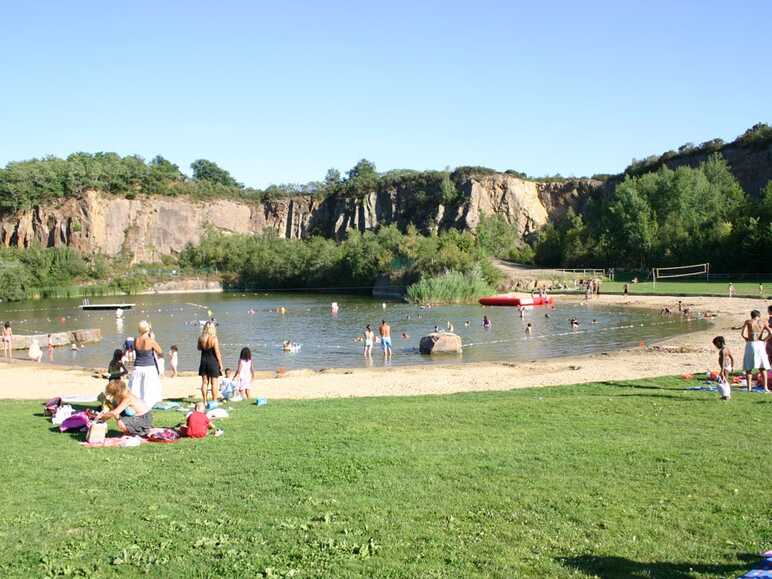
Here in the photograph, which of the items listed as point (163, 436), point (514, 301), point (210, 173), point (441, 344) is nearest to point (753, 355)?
point (163, 436)

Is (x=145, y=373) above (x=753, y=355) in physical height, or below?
above

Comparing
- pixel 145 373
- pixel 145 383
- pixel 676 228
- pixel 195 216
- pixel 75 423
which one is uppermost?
pixel 195 216

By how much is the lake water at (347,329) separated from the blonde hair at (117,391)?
17047 mm

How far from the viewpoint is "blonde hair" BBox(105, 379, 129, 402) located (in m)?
13.0

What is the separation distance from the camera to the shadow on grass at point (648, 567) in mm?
6375

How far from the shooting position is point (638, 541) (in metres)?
7.19

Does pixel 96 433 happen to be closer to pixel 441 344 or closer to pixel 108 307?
pixel 441 344

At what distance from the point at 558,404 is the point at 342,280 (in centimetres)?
8493

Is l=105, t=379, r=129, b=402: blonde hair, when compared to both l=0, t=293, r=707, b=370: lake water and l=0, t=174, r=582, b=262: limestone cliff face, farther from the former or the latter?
l=0, t=174, r=582, b=262: limestone cliff face

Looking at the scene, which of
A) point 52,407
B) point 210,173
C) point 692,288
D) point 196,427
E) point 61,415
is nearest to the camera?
point 196,427

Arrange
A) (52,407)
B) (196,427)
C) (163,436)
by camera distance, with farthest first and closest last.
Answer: (52,407), (196,427), (163,436)

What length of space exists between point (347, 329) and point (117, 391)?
3251cm

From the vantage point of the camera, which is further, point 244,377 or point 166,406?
point 244,377

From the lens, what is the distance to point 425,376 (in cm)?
2414
